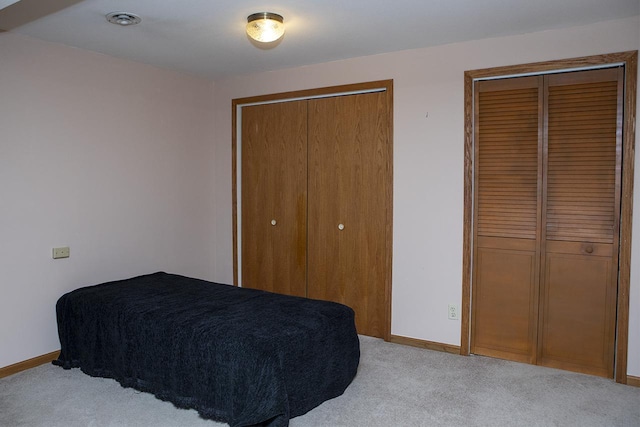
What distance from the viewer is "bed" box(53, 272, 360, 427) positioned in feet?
7.82

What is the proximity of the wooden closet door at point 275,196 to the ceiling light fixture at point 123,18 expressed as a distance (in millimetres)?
1574

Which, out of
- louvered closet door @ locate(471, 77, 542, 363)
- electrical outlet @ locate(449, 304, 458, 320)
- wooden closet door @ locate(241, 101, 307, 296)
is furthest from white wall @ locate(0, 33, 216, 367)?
louvered closet door @ locate(471, 77, 542, 363)

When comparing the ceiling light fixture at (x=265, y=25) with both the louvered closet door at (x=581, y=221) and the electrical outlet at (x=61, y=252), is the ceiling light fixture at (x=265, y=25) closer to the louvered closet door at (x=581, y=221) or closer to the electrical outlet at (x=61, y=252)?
the louvered closet door at (x=581, y=221)

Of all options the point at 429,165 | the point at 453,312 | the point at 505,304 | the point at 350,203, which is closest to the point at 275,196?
the point at 350,203

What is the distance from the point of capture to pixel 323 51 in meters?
3.59

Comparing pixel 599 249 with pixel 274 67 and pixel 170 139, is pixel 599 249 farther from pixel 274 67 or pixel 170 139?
pixel 170 139

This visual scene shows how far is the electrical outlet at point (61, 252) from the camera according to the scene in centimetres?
333

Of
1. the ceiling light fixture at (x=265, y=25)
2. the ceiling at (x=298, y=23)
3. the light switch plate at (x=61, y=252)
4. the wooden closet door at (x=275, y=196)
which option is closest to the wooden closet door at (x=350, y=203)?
the wooden closet door at (x=275, y=196)

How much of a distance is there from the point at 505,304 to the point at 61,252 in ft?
10.4

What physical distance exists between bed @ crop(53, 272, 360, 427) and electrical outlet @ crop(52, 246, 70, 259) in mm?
292

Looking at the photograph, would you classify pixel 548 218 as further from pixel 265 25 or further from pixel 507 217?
pixel 265 25

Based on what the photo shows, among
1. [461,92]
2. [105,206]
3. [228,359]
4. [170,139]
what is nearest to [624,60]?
[461,92]

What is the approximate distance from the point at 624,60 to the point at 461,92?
98cm

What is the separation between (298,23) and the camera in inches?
116
